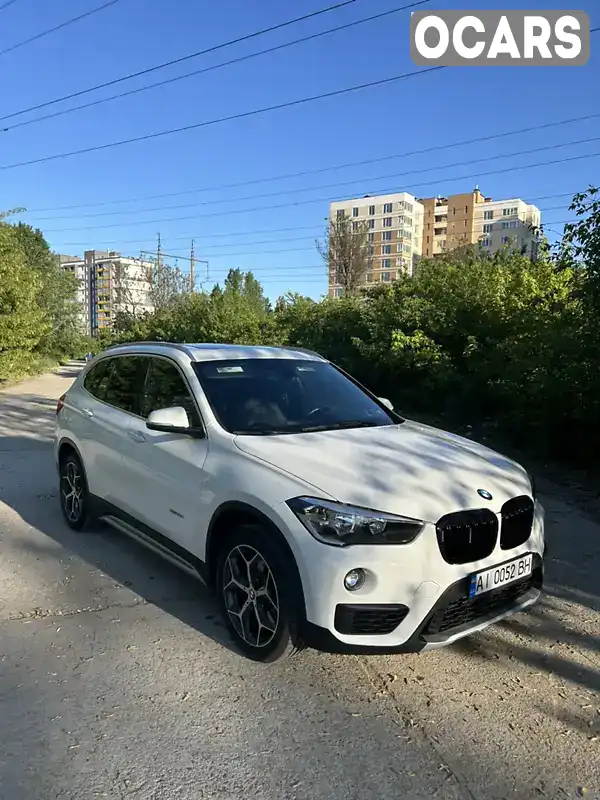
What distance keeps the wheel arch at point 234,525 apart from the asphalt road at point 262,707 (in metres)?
0.47

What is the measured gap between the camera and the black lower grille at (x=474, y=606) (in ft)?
9.41

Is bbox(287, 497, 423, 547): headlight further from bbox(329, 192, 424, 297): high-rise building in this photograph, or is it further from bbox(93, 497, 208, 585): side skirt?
bbox(329, 192, 424, 297): high-rise building

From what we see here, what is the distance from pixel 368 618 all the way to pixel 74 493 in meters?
3.47

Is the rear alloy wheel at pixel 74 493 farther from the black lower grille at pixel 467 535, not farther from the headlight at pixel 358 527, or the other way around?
the black lower grille at pixel 467 535

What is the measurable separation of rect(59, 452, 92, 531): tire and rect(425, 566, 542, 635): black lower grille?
10.7 feet

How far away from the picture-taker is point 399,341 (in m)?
10.1

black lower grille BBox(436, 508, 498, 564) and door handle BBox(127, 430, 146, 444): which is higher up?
door handle BBox(127, 430, 146, 444)

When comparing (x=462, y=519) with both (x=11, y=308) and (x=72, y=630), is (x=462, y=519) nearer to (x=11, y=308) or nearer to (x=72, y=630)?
(x=72, y=630)

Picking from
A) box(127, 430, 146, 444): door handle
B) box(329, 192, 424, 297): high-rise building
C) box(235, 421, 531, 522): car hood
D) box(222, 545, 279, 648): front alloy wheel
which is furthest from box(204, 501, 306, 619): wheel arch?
box(329, 192, 424, 297): high-rise building

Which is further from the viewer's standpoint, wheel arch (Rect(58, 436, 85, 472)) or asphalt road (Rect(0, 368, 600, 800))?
wheel arch (Rect(58, 436, 85, 472))

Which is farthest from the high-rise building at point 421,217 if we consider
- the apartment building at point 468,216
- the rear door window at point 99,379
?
the rear door window at point 99,379

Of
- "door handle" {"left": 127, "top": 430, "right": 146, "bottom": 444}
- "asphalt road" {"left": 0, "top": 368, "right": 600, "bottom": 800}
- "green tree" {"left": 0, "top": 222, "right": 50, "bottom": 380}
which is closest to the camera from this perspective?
"asphalt road" {"left": 0, "top": 368, "right": 600, "bottom": 800}

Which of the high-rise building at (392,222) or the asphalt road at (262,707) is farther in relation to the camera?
the high-rise building at (392,222)

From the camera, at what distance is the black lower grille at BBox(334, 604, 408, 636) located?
2.80 metres
